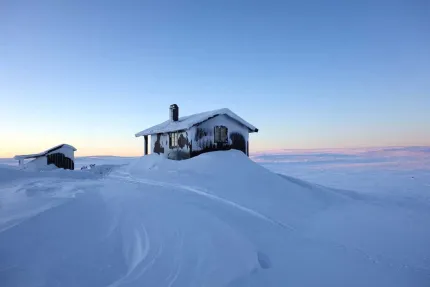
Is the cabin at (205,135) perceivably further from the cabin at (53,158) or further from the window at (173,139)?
the cabin at (53,158)

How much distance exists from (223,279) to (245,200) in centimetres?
559

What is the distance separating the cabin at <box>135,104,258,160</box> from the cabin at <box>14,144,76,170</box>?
12.0m

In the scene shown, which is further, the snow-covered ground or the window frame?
the window frame

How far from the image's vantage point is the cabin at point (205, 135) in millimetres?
18141

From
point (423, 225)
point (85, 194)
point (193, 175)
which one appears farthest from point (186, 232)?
point (423, 225)

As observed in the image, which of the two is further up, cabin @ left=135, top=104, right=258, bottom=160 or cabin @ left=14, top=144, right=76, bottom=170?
cabin @ left=135, top=104, right=258, bottom=160

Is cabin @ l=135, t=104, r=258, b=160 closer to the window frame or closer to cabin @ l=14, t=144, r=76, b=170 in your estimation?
the window frame

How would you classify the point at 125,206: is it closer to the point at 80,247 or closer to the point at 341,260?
the point at 80,247

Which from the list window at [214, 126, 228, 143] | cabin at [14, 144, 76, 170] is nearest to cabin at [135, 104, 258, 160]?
window at [214, 126, 228, 143]

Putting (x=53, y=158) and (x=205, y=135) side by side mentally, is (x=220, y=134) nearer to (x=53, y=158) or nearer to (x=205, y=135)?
(x=205, y=135)

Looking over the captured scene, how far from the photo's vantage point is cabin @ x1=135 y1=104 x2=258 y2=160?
18.1 meters

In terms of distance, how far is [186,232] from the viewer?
6410 millimetres

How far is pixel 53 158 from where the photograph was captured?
86.0 feet

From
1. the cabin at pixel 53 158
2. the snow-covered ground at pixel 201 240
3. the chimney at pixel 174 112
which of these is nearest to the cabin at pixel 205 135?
the chimney at pixel 174 112
